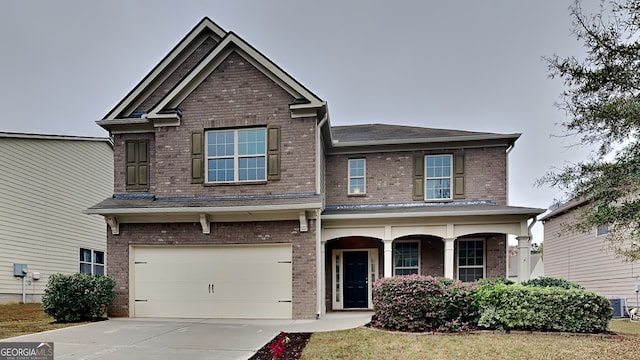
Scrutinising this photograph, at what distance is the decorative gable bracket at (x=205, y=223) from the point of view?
11.6 meters

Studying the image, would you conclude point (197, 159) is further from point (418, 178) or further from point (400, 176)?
point (418, 178)

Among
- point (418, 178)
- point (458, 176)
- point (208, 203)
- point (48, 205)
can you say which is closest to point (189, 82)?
point (208, 203)

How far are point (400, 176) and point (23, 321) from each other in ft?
39.4

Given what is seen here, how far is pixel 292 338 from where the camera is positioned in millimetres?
8438

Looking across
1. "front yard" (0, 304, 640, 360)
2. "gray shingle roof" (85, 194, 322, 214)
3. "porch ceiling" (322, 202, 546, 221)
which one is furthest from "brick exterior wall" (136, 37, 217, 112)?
"front yard" (0, 304, 640, 360)

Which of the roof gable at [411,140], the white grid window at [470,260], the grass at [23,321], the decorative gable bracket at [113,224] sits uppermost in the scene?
the roof gable at [411,140]

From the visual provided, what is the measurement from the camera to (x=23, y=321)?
11.2 metres

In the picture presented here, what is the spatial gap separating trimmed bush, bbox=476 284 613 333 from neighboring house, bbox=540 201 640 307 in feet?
15.4

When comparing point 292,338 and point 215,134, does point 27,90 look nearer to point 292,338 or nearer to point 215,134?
point 215,134

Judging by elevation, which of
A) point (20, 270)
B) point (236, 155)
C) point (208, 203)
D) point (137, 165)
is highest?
point (236, 155)

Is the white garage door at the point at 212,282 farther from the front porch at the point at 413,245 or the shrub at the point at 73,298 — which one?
the front porch at the point at 413,245

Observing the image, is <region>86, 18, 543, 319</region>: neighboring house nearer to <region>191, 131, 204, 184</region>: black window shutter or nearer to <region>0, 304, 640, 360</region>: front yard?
<region>191, 131, 204, 184</region>: black window shutter

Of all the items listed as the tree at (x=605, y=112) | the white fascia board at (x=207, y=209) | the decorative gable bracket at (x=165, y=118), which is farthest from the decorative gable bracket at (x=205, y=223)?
the tree at (x=605, y=112)

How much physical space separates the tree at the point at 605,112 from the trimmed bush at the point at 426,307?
304 centimetres
